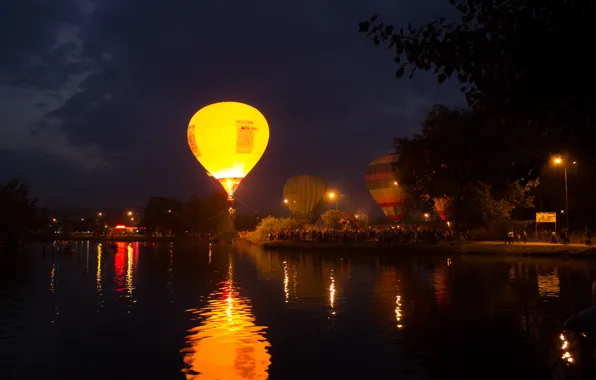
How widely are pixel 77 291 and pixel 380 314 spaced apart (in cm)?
1325

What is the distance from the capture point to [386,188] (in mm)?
84375

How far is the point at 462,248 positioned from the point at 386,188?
3754 cm

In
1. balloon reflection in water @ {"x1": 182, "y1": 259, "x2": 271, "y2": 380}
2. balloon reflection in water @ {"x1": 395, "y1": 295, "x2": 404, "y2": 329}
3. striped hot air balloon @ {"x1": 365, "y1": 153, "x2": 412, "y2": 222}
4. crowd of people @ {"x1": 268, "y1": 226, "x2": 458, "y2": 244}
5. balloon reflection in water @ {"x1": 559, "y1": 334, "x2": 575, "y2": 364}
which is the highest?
striped hot air balloon @ {"x1": 365, "y1": 153, "x2": 412, "y2": 222}

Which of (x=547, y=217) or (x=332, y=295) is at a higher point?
(x=547, y=217)

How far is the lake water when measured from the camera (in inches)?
421

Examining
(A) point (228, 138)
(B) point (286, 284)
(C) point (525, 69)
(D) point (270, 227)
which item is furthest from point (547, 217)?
(C) point (525, 69)

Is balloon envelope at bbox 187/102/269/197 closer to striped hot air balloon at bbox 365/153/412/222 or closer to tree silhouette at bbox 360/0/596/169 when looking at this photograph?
striped hot air balloon at bbox 365/153/412/222

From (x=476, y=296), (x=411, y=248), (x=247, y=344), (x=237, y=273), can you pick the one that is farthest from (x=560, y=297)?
(x=411, y=248)

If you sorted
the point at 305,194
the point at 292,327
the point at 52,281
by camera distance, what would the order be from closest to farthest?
the point at 292,327 → the point at 52,281 → the point at 305,194

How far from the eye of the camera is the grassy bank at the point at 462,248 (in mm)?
41094

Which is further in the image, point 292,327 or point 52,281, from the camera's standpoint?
point 52,281

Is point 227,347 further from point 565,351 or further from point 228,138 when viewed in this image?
point 228,138

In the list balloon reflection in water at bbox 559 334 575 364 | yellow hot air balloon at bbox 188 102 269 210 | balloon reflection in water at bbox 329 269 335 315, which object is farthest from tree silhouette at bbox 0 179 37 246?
balloon reflection in water at bbox 559 334 575 364

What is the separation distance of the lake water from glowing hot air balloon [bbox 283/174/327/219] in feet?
257
